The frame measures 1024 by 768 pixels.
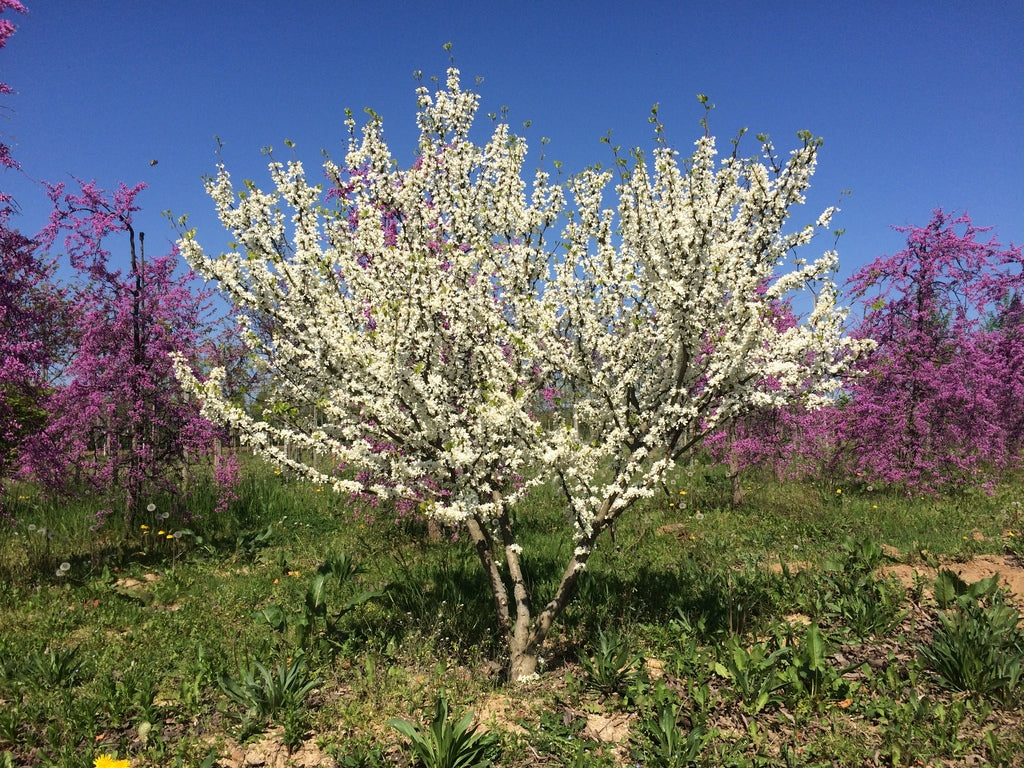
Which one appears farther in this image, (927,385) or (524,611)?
(927,385)

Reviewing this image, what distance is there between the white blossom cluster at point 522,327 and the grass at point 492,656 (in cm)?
127

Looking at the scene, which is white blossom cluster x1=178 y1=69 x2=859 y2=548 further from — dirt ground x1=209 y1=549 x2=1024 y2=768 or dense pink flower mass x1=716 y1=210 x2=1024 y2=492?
dense pink flower mass x1=716 y1=210 x2=1024 y2=492

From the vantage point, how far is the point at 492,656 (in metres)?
5.28

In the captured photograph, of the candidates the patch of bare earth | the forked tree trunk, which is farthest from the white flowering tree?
the patch of bare earth

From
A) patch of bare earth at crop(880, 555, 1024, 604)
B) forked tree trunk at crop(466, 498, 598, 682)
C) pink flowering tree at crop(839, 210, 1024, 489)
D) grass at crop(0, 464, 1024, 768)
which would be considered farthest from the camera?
pink flowering tree at crop(839, 210, 1024, 489)

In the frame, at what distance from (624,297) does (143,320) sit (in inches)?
280

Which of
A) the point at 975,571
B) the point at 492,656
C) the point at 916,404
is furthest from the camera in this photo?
the point at 916,404

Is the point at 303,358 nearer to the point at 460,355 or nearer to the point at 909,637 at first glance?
the point at 460,355

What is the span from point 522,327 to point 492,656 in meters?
3.18

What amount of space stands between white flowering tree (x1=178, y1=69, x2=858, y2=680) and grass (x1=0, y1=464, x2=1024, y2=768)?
2.76 ft

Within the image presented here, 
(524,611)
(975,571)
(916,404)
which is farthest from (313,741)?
(916,404)

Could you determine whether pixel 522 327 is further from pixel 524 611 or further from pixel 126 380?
pixel 126 380

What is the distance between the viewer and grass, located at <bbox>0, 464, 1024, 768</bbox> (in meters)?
3.84

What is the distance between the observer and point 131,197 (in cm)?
809
